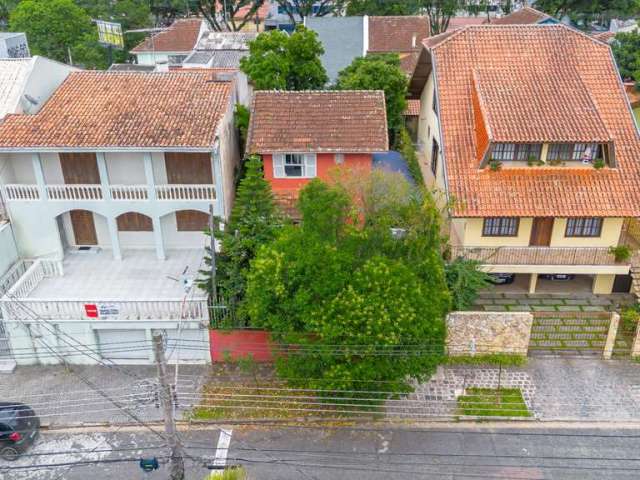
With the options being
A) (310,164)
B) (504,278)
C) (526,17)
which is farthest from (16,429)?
(526,17)

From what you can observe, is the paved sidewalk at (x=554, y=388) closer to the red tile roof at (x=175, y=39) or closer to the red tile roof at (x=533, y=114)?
the red tile roof at (x=533, y=114)

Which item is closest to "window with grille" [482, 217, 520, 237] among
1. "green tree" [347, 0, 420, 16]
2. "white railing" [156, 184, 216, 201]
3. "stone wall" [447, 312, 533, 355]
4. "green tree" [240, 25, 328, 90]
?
"stone wall" [447, 312, 533, 355]

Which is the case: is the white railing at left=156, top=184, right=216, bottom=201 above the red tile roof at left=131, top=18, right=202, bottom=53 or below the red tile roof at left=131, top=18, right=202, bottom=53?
below

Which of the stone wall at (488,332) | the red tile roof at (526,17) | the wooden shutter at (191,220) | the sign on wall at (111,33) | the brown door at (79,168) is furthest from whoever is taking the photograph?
the sign on wall at (111,33)

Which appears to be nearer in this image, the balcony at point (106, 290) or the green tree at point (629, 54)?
the balcony at point (106, 290)

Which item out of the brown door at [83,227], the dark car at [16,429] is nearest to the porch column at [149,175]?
the brown door at [83,227]

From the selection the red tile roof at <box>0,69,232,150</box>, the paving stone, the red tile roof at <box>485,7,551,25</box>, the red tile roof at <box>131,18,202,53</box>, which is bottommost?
the paving stone

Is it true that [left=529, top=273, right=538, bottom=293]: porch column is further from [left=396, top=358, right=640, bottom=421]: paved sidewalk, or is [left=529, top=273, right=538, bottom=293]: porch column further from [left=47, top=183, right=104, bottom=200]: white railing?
[left=47, top=183, right=104, bottom=200]: white railing
